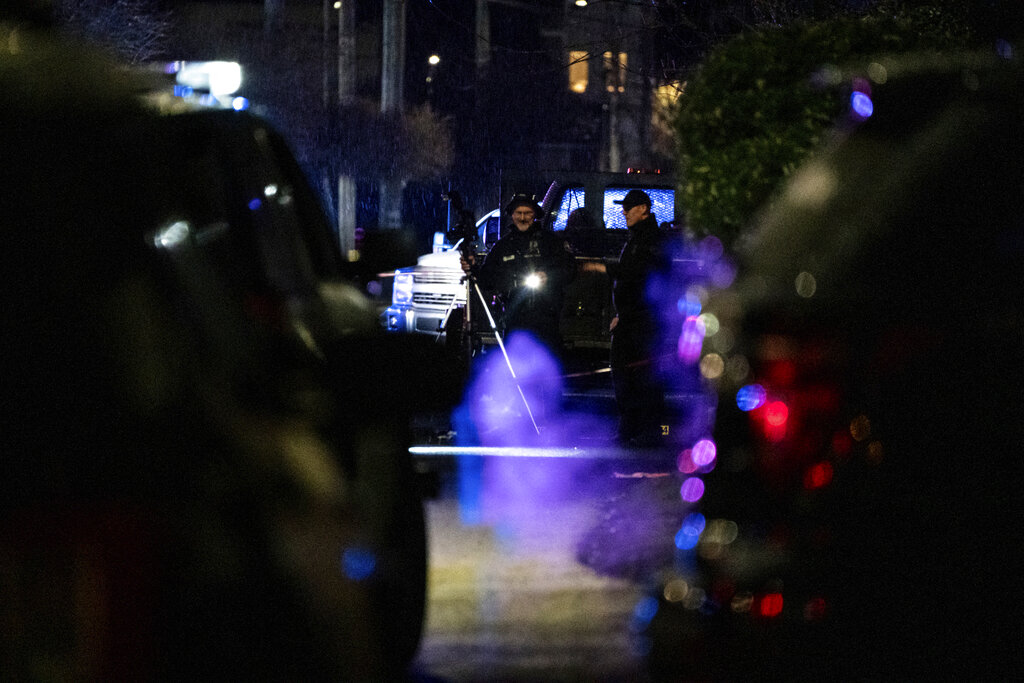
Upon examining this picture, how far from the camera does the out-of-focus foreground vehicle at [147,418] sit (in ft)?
6.70

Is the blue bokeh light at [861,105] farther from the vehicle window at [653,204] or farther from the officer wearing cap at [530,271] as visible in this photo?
the vehicle window at [653,204]

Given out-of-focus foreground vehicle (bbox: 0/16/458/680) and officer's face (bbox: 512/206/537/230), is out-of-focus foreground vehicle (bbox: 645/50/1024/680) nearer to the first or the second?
out-of-focus foreground vehicle (bbox: 0/16/458/680)

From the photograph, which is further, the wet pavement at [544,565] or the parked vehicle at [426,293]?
the parked vehicle at [426,293]

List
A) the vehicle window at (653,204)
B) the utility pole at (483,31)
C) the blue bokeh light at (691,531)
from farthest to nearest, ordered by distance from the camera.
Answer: the utility pole at (483,31) → the vehicle window at (653,204) → the blue bokeh light at (691,531)

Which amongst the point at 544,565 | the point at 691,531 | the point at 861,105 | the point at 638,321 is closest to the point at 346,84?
the point at 638,321

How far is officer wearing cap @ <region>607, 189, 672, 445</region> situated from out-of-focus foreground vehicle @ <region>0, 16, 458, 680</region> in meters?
6.04

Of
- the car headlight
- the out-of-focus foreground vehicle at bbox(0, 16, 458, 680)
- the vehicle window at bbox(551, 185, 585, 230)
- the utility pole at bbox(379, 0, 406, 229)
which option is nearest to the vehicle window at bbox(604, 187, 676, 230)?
the vehicle window at bbox(551, 185, 585, 230)

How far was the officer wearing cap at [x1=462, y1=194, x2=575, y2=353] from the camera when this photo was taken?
376 inches

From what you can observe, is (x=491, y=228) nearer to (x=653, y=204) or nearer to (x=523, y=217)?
(x=653, y=204)

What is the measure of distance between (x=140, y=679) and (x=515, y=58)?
133 ft

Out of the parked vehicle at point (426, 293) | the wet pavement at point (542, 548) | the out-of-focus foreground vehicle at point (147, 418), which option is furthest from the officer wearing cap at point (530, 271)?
the parked vehicle at point (426, 293)

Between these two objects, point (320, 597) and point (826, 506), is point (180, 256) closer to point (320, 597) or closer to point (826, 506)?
point (320, 597)

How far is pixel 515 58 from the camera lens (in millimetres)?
41438

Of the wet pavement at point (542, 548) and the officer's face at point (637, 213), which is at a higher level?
the officer's face at point (637, 213)
